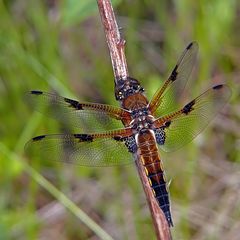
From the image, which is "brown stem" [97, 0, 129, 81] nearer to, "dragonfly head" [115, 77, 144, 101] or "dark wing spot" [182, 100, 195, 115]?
"dragonfly head" [115, 77, 144, 101]

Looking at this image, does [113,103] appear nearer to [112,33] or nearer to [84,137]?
[84,137]

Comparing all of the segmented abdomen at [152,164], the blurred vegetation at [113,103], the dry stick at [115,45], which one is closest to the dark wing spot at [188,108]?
the segmented abdomen at [152,164]

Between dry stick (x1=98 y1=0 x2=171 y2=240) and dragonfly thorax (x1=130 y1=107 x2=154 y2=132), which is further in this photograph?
dragonfly thorax (x1=130 y1=107 x2=154 y2=132)

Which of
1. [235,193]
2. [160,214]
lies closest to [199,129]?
[160,214]

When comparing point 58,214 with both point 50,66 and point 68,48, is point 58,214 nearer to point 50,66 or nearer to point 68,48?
A: point 50,66

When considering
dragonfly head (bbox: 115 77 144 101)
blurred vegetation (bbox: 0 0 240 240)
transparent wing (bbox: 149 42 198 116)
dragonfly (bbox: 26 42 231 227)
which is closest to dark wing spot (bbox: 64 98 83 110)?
dragonfly (bbox: 26 42 231 227)

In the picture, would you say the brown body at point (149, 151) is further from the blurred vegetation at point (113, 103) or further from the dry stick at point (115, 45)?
the blurred vegetation at point (113, 103)
